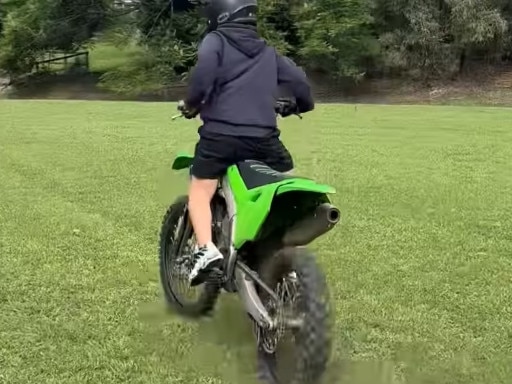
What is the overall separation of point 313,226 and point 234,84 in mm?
831

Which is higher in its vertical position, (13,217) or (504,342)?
(504,342)

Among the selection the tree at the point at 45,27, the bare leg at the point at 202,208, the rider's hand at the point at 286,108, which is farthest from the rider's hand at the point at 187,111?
the tree at the point at 45,27

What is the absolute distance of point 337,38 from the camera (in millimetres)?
32156

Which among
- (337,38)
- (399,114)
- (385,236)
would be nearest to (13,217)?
(385,236)

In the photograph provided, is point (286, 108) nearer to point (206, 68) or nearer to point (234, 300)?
point (206, 68)

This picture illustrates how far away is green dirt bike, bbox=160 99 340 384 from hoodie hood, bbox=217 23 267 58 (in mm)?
300

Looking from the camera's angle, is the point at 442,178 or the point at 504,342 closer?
the point at 504,342

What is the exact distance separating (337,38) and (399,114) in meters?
13.1

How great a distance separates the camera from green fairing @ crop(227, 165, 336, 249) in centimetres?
329

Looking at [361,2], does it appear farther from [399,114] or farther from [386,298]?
[386,298]

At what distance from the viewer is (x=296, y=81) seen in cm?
405

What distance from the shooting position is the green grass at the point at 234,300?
12.0ft

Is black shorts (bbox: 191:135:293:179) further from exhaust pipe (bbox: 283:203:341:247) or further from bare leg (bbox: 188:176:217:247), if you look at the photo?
exhaust pipe (bbox: 283:203:341:247)

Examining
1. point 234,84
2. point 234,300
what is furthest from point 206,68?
point 234,300
